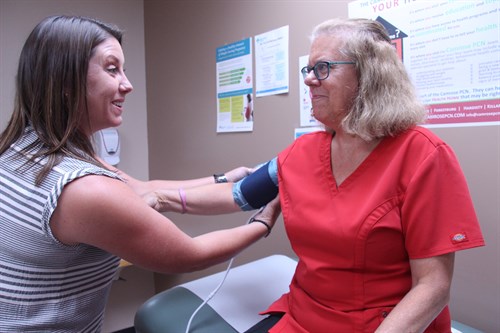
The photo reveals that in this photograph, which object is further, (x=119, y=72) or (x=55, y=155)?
(x=119, y=72)

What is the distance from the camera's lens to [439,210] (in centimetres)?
85

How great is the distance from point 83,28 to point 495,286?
138 cm

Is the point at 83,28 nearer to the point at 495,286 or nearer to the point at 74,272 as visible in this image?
A: the point at 74,272

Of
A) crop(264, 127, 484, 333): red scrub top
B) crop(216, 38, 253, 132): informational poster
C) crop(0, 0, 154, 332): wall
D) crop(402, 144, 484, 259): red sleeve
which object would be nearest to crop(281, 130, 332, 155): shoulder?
crop(264, 127, 484, 333): red scrub top

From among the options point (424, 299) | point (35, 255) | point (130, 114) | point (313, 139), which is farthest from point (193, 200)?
point (130, 114)

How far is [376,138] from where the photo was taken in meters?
1.00

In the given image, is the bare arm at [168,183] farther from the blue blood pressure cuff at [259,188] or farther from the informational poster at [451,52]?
the informational poster at [451,52]

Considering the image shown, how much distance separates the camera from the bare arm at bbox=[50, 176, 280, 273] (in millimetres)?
784

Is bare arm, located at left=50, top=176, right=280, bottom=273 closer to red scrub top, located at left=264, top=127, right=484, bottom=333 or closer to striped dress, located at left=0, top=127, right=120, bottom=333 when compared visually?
striped dress, located at left=0, top=127, right=120, bottom=333

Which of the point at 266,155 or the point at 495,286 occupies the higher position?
the point at 266,155

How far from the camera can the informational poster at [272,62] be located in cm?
173

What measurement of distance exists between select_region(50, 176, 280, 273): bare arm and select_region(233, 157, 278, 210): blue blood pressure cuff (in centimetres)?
37

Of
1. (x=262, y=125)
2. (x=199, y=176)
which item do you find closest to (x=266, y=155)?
(x=262, y=125)

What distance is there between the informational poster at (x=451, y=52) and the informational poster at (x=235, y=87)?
73 centimetres
